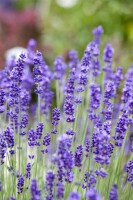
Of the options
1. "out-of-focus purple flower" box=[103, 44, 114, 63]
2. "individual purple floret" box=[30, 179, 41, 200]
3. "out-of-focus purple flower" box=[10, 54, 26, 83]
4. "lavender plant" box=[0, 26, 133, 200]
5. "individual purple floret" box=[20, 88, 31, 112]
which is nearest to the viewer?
"individual purple floret" box=[30, 179, 41, 200]

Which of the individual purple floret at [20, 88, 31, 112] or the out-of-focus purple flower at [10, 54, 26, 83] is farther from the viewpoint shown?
the individual purple floret at [20, 88, 31, 112]

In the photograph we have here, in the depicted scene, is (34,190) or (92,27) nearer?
(34,190)

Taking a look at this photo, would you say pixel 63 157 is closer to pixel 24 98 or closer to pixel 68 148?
pixel 68 148

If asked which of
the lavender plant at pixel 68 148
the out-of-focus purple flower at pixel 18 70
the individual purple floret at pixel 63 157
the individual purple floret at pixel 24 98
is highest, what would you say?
the individual purple floret at pixel 24 98

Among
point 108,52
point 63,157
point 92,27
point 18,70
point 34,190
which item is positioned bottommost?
point 34,190

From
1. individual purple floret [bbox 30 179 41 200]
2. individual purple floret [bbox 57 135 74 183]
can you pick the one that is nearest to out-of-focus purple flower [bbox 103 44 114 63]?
individual purple floret [bbox 57 135 74 183]

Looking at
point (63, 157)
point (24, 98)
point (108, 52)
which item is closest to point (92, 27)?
point (108, 52)

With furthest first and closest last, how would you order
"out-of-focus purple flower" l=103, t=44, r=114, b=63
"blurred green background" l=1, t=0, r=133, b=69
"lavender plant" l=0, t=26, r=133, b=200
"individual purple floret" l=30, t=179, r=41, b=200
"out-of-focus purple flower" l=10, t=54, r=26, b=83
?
1. "blurred green background" l=1, t=0, r=133, b=69
2. "out-of-focus purple flower" l=103, t=44, r=114, b=63
3. "out-of-focus purple flower" l=10, t=54, r=26, b=83
4. "lavender plant" l=0, t=26, r=133, b=200
5. "individual purple floret" l=30, t=179, r=41, b=200

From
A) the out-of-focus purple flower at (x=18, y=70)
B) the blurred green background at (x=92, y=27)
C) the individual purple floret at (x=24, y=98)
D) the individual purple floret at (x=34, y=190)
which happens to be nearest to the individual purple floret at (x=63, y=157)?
the individual purple floret at (x=34, y=190)

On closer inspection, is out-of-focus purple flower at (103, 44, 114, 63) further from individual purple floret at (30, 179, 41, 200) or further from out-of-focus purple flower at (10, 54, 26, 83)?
individual purple floret at (30, 179, 41, 200)

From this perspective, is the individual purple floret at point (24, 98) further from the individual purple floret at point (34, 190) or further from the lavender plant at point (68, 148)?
the individual purple floret at point (34, 190)

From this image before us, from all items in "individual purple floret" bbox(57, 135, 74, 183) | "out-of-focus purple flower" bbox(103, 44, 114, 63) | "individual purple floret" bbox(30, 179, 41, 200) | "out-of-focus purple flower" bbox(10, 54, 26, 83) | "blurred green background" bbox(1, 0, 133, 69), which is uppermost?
"blurred green background" bbox(1, 0, 133, 69)

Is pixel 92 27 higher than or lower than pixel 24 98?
higher
